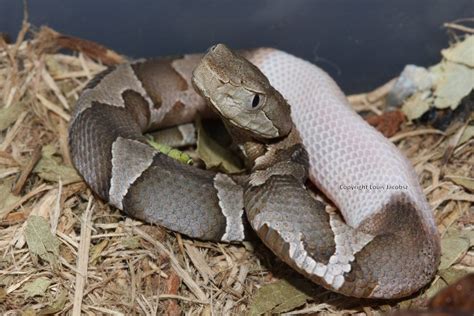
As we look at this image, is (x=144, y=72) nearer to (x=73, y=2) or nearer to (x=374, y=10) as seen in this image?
(x=73, y=2)

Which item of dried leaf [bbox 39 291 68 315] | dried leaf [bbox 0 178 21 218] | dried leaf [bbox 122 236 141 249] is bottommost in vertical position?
dried leaf [bbox 39 291 68 315]

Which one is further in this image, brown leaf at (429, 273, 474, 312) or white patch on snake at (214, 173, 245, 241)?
white patch on snake at (214, 173, 245, 241)

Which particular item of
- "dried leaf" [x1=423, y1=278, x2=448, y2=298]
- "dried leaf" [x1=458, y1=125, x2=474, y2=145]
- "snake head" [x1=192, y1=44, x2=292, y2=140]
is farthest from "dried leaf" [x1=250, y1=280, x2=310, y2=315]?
"dried leaf" [x1=458, y1=125, x2=474, y2=145]

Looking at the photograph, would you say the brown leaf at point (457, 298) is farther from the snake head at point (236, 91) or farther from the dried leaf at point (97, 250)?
the dried leaf at point (97, 250)

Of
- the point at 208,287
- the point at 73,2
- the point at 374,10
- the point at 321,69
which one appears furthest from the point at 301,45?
the point at 208,287

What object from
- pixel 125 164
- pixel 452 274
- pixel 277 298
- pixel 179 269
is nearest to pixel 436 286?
pixel 452 274

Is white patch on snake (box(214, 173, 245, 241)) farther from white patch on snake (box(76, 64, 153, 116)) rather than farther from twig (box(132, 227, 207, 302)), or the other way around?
white patch on snake (box(76, 64, 153, 116))

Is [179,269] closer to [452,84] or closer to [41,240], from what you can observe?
[41,240]
